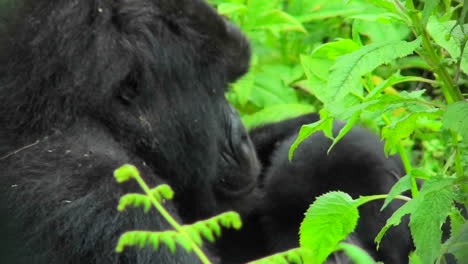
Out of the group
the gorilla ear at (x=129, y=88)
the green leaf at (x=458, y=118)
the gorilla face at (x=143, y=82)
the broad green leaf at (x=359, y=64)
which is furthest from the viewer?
the gorilla ear at (x=129, y=88)

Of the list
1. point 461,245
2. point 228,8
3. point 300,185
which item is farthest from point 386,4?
point 228,8

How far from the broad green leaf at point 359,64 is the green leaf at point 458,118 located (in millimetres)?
176

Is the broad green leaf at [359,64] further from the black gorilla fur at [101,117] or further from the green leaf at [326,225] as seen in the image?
the black gorilla fur at [101,117]

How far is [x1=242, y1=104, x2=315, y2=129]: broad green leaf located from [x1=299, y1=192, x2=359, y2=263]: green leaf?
1887 mm

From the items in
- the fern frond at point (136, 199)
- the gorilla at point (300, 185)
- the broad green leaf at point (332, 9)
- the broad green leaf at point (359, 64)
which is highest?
the fern frond at point (136, 199)

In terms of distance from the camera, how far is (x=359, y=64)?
5.51 feet

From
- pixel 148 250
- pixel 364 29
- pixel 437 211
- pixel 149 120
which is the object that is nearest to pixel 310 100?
pixel 364 29

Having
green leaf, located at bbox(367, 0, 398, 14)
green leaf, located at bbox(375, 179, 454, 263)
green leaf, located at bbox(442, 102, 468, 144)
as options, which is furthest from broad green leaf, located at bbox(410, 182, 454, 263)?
green leaf, located at bbox(367, 0, 398, 14)

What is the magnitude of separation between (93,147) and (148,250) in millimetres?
345

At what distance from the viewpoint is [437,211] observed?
5.07 ft

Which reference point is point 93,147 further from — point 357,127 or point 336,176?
point 357,127

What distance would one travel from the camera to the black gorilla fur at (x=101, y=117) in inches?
78.6

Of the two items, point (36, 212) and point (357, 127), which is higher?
point (36, 212)

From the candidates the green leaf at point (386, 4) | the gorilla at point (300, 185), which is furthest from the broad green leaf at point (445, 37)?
the gorilla at point (300, 185)
